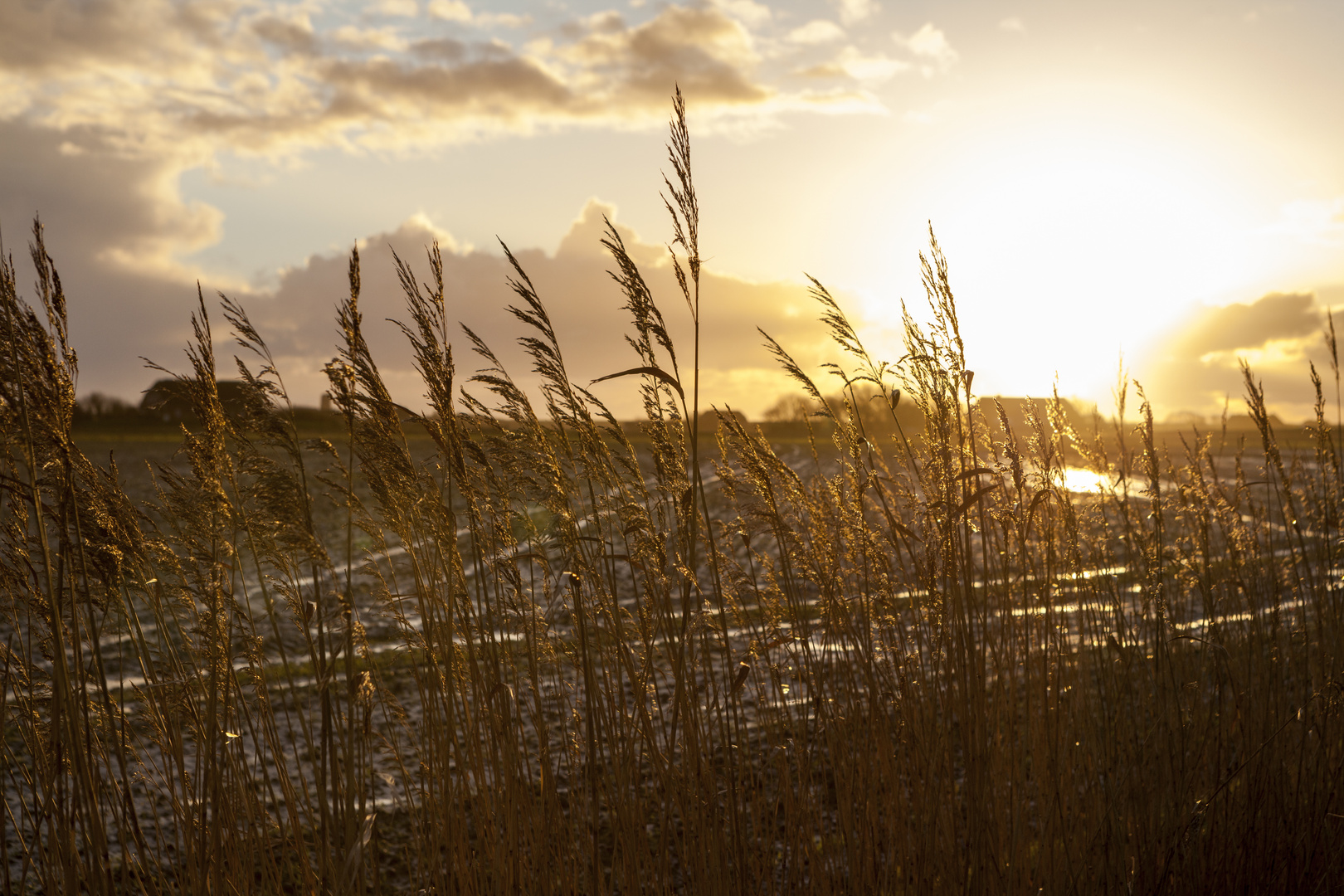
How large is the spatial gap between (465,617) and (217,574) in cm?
69

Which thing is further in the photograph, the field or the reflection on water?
the reflection on water

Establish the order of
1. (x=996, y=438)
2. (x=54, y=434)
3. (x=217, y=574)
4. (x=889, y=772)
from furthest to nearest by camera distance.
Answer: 1. (x=996, y=438)
2. (x=889, y=772)
3. (x=217, y=574)
4. (x=54, y=434)

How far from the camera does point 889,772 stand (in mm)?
2611

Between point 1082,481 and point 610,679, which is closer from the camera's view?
point 610,679

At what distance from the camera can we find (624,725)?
262 centimetres

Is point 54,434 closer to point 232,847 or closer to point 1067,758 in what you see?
point 232,847

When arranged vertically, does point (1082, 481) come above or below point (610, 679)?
above

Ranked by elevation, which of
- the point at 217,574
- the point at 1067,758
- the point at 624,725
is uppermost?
the point at 217,574

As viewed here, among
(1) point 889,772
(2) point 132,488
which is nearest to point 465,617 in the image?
(1) point 889,772

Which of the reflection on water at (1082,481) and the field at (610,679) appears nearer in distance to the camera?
the field at (610,679)

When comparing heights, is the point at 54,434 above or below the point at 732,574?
above

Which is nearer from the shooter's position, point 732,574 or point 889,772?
point 889,772

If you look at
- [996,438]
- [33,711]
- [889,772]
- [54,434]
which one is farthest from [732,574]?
[33,711]

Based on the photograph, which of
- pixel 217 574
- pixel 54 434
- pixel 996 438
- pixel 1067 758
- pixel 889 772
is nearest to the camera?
pixel 54 434
